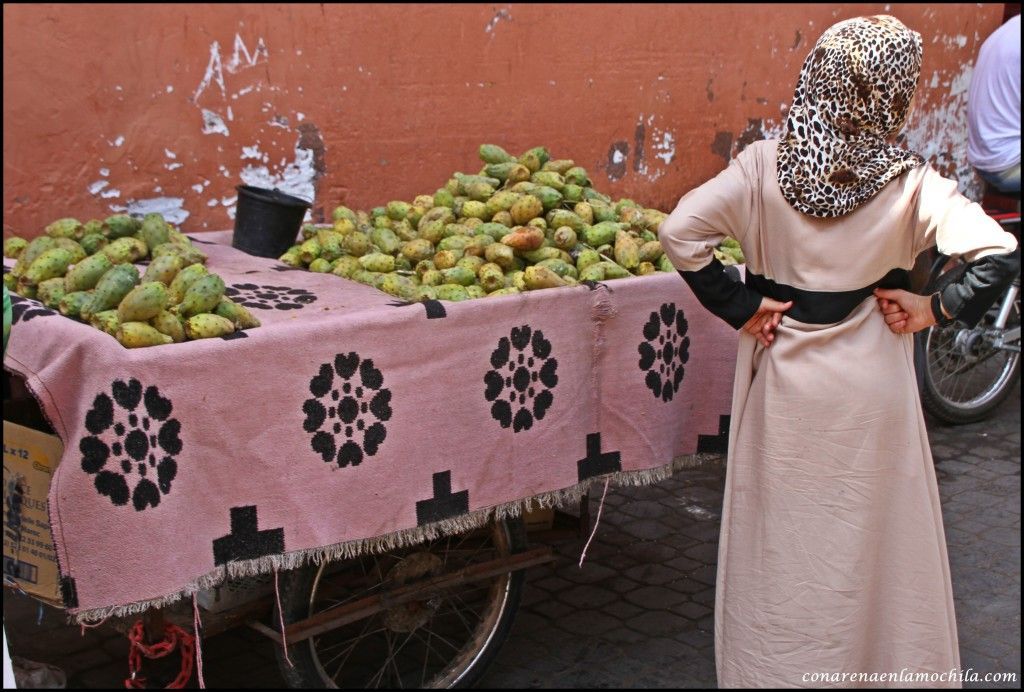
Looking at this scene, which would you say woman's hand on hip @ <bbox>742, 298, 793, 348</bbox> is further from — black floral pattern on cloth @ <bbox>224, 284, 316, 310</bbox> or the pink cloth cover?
black floral pattern on cloth @ <bbox>224, 284, 316, 310</bbox>

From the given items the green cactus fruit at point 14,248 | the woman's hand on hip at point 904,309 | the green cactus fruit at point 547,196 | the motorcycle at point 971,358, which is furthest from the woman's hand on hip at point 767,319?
the motorcycle at point 971,358

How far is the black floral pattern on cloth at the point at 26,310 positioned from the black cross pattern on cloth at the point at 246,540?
695mm

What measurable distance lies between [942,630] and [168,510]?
1967 mm

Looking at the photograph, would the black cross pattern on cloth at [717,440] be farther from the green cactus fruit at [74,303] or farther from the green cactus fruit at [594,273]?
the green cactus fruit at [74,303]

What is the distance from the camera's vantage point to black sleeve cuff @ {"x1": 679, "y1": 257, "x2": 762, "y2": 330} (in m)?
2.89

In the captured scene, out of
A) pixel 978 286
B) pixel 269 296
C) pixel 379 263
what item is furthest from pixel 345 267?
pixel 978 286

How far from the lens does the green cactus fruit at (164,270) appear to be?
3.14 meters

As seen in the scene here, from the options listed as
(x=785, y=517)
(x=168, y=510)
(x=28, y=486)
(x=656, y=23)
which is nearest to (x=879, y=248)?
(x=785, y=517)

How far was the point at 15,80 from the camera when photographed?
4344mm

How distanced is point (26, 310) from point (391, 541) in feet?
3.57

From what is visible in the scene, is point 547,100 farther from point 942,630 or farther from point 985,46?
point 942,630

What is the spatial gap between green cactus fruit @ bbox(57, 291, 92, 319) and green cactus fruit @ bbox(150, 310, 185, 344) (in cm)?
24

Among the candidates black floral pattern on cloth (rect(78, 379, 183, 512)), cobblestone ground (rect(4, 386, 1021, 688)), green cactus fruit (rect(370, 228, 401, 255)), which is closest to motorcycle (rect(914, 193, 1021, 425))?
cobblestone ground (rect(4, 386, 1021, 688))

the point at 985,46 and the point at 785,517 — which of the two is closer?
the point at 785,517
